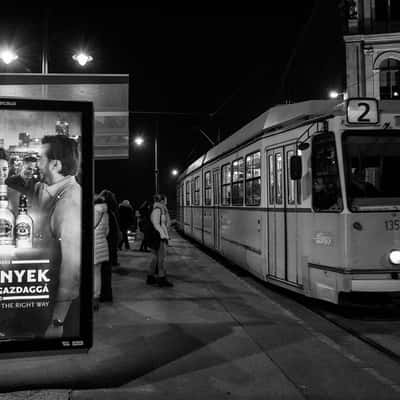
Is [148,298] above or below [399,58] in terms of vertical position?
below

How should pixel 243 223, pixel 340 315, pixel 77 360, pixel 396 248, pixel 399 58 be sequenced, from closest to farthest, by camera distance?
1. pixel 77 360
2. pixel 396 248
3. pixel 340 315
4. pixel 243 223
5. pixel 399 58

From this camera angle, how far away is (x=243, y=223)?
10.6 m

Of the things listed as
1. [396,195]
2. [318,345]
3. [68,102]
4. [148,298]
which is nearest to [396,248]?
[396,195]

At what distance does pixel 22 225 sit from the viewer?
411 cm

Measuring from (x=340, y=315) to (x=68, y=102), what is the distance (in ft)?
16.7

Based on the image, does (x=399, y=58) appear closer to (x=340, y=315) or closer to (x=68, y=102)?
(x=340, y=315)

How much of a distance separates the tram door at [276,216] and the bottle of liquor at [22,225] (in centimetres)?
493

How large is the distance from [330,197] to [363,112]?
1248 mm

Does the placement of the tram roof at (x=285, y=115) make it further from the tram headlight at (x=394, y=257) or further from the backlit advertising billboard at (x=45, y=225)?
the backlit advertising billboard at (x=45, y=225)

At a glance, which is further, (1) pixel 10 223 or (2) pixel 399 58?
(2) pixel 399 58

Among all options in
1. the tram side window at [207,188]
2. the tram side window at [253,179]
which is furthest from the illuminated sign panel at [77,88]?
the tram side window at [207,188]

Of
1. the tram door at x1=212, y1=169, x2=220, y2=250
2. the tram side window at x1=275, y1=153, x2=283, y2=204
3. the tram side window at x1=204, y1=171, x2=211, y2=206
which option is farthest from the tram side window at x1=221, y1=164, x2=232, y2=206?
the tram side window at x1=275, y1=153, x2=283, y2=204

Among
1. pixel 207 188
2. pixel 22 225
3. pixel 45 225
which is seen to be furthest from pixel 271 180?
pixel 207 188

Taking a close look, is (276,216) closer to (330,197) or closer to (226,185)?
(330,197)
